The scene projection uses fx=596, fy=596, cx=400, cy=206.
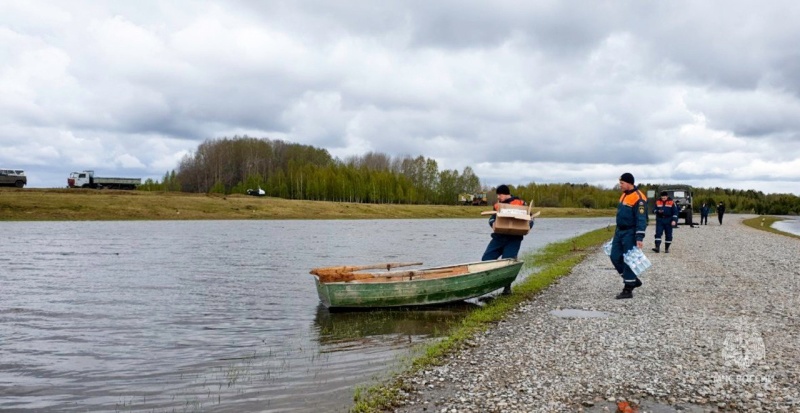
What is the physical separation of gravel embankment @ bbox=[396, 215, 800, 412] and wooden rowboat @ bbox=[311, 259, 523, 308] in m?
1.61

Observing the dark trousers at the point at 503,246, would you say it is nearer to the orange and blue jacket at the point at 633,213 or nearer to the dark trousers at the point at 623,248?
the dark trousers at the point at 623,248

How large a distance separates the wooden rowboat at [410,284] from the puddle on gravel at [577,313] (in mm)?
2761

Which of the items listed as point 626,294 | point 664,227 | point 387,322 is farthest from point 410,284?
point 664,227

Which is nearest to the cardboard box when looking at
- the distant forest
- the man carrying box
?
the man carrying box

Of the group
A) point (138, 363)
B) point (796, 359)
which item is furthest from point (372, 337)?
point (796, 359)

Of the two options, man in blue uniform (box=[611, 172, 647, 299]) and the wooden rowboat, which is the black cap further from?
the wooden rowboat

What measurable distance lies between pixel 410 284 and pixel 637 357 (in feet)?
22.8

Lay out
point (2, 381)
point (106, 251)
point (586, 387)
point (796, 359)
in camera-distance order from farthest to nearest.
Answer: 1. point (106, 251)
2. point (2, 381)
3. point (796, 359)
4. point (586, 387)

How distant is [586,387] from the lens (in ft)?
26.2

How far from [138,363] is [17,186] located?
8746cm

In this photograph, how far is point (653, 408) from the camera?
7.22 meters

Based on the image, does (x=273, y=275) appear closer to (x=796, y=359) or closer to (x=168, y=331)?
(x=168, y=331)

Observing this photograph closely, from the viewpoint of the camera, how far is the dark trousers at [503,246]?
16.8 meters

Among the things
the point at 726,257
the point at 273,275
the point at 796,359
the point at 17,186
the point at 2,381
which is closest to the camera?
the point at 796,359
